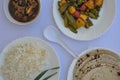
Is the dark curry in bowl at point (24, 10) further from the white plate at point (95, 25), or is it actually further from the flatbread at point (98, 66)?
the flatbread at point (98, 66)

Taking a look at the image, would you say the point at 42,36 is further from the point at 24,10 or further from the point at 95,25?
the point at 95,25

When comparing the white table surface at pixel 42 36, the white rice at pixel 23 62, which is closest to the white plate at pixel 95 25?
the white table surface at pixel 42 36

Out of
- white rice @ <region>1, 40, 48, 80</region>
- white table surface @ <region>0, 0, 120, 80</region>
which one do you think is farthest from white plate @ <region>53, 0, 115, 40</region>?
white rice @ <region>1, 40, 48, 80</region>

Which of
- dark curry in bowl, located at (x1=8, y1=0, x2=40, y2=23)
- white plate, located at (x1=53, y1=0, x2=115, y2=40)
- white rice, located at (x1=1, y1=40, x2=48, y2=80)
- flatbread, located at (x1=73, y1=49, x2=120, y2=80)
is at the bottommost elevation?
flatbread, located at (x1=73, y1=49, x2=120, y2=80)

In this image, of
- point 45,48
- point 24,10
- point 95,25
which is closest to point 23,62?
point 45,48

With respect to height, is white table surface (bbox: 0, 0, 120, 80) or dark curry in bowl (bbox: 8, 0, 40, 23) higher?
dark curry in bowl (bbox: 8, 0, 40, 23)

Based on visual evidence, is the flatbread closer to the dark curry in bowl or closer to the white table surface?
the white table surface
